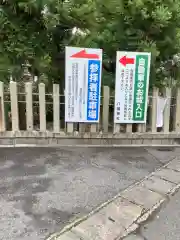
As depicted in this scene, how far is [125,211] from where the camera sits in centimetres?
312

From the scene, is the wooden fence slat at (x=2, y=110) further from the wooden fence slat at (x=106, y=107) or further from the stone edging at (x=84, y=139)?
the wooden fence slat at (x=106, y=107)

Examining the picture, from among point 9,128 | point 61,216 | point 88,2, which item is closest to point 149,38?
point 88,2

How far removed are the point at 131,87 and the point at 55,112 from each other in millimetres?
1252

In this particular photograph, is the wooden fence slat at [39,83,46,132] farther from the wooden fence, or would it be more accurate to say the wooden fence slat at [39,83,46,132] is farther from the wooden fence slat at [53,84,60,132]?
the wooden fence slat at [53,84,60,132]

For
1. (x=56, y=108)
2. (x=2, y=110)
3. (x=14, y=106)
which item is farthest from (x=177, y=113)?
(x=2, y=110)

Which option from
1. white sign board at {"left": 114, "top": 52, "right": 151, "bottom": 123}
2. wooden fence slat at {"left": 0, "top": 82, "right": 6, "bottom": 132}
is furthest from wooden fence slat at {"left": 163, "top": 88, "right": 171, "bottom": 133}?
wooden fence slat at {"left": 0, "top": 82, "right": 6, "bottom": 132}

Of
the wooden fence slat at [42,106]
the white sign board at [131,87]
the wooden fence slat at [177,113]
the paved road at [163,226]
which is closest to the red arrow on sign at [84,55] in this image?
the white sign board at [131,87]

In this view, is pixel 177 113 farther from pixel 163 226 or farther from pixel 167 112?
pixel 163 226

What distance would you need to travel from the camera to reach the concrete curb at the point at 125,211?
275 centimetres

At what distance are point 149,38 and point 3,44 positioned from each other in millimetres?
2288

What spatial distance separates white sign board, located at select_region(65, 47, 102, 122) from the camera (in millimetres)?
4488

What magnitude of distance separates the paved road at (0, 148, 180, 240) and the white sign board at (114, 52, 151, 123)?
0.56m

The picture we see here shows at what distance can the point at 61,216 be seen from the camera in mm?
2973

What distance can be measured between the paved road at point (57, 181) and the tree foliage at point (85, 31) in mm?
1266
